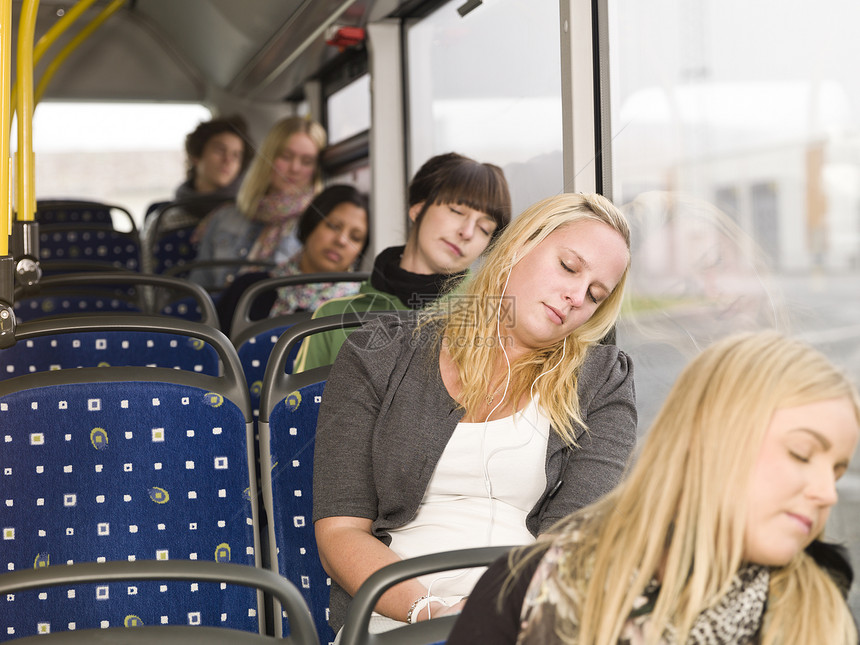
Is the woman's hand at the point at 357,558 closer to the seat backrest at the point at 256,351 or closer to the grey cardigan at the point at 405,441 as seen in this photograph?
the grey cardigan at the point at 405,441

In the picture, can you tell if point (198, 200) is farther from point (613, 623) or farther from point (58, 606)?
point (613, 623)

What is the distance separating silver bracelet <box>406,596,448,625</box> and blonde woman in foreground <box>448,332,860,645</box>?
0.49 m

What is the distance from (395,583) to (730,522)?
13.7 inches

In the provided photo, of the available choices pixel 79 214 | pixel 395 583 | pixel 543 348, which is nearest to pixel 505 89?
pixel 543 348

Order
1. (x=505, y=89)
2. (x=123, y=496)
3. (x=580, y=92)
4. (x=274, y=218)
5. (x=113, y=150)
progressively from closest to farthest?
(x=123, y=496) < (x=580, y=92) < (x=505, y=89) < (x=274, y=218) < (x=113, y=150)

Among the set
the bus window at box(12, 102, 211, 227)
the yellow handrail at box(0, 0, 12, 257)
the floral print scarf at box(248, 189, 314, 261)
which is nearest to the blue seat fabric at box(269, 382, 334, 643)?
the yellow handrail at box(0, 0, 12, 257)

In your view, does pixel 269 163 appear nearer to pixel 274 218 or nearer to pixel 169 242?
pixel 274 218

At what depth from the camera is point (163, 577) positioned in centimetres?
86

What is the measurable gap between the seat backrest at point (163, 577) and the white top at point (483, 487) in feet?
1.46

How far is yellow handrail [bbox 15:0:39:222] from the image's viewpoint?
1590 mm

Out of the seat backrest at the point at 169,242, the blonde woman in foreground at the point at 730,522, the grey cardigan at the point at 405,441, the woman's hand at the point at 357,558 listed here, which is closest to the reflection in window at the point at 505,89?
the grey cardigan at the point at 405,441

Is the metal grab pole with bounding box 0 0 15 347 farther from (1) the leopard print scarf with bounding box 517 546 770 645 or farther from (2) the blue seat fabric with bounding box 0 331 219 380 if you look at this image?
(1) the leopard print scarf with bounding box 517 546 770 645

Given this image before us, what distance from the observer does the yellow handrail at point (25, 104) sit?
5.22 feet

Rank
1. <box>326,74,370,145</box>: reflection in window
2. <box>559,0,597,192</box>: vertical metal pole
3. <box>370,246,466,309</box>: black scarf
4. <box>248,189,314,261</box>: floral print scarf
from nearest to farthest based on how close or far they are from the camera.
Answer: <box>559,0,597,192</box>: vertical metal pole
<box>370,246,466,309</box>: black scarf
<box>326,74,370,145</box>: reflection in window
<box>248,189,314,261</box>: floral print scarf
